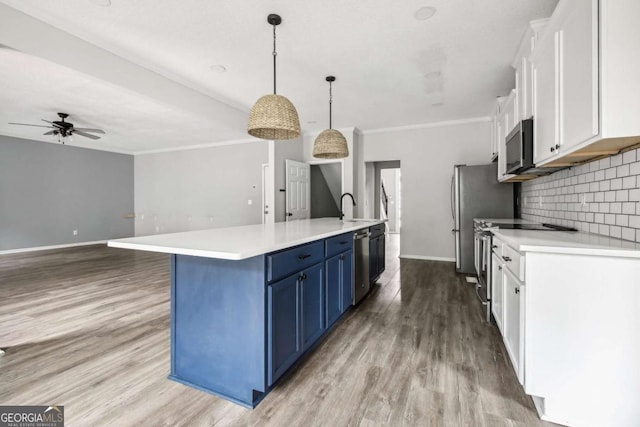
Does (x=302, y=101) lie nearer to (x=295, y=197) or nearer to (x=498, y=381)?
(x=295, y=197)

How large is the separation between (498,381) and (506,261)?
2.45 feet

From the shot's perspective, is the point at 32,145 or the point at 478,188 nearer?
the point at 478,188

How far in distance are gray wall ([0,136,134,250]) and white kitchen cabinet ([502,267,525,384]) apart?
9148mm

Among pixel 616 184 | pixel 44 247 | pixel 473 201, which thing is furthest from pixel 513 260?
pixel 44 247

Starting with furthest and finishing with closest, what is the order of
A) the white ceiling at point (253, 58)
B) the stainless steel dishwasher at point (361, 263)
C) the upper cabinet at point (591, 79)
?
the stainless steel dishwasher at point (361, 263) < the white ceiling at point (253, 58) < the upper cabinet at point (591, 79)

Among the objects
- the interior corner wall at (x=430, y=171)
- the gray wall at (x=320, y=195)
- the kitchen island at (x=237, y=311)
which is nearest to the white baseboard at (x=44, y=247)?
the gray wall at (x=320, y=195)

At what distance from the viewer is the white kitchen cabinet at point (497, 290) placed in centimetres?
216

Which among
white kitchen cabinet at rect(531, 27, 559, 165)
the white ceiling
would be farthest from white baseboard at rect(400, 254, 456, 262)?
white kitchen cabinet at rect(531, 27, 559, 165)

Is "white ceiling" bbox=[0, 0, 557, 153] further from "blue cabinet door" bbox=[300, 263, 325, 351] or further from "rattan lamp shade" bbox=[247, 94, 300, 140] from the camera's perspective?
"blue cabinet door" bbox=[300, 263, 325, 351]

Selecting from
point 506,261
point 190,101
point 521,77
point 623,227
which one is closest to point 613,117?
point 623,227

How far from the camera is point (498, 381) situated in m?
1.84

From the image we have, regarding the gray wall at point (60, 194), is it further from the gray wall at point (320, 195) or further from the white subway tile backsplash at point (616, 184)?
the white subway tile backsplash at point (616, 184)

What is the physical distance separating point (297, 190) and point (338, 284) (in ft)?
13.0

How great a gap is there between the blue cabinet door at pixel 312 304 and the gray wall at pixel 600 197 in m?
1.85
